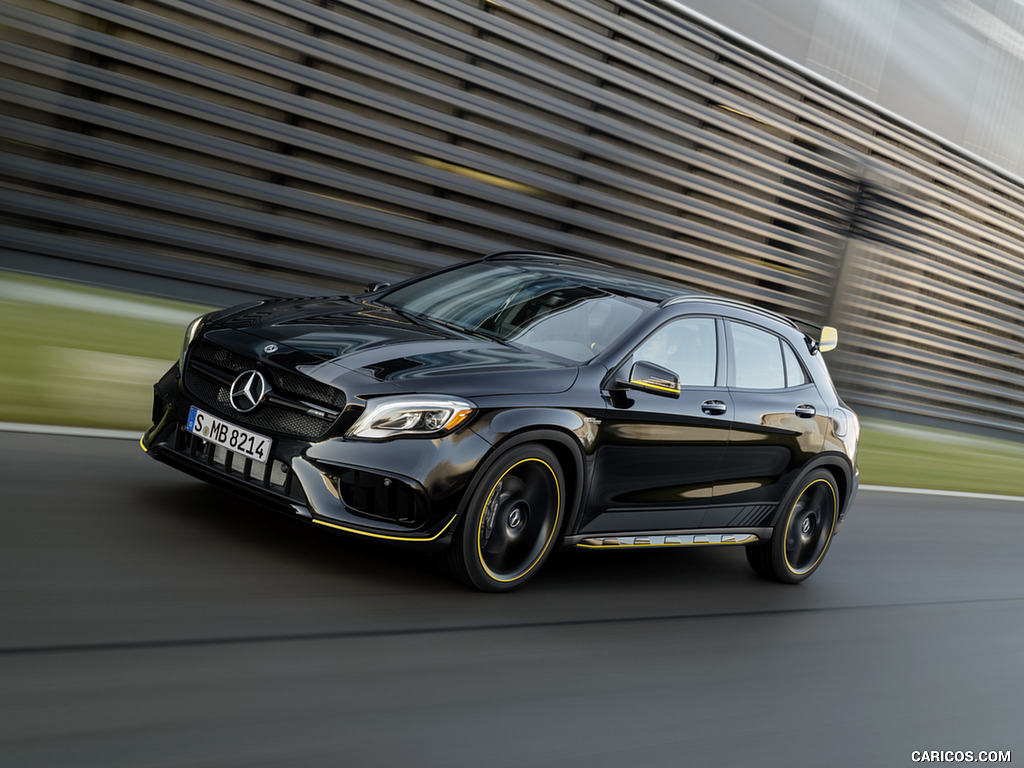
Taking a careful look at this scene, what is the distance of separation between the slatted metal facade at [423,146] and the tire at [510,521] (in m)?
8.12

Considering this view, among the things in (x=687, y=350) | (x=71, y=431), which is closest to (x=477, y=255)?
(x=71, y=431)

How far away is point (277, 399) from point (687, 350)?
226cm

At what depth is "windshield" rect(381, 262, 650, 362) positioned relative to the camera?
545 centimetres

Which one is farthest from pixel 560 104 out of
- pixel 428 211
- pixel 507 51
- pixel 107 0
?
pixel 107 0

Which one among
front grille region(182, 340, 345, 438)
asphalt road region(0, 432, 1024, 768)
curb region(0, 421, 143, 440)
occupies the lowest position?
asphalt road region(0, 432, 1024, 768)

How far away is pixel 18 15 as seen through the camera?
433 inches

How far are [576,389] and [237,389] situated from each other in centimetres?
150

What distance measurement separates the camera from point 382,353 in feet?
15.9

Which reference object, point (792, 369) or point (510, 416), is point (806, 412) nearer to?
point (792, 369)

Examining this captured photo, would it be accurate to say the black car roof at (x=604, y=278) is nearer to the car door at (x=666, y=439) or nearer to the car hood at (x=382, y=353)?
the car door at (x=666, y=439)

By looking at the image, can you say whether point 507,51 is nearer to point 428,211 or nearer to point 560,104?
point 560,104

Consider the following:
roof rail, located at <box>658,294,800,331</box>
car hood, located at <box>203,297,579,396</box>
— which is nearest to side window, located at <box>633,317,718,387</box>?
roof rail, located at <box>658,294,800,331</box>

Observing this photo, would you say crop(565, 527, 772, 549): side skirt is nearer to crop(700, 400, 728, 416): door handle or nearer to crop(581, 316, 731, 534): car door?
crop(581, 316, 731, 534): car door

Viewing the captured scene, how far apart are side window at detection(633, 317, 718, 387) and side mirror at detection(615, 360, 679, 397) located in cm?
14
